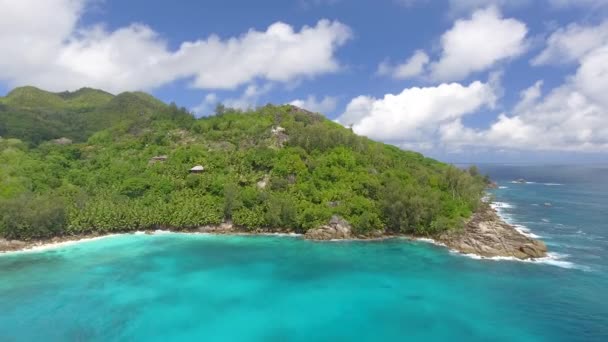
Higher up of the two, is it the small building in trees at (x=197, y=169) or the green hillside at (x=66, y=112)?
the green hillside at (x=66, y=112)

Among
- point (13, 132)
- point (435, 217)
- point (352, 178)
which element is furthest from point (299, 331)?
point (13, 132)

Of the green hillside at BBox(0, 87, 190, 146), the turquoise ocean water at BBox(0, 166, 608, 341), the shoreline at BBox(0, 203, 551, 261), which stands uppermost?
the green hillside at BBox(0, 87, 190, 146)

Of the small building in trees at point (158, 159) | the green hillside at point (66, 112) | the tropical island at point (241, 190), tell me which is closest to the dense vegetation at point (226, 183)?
the tropical island at point (241, 190)

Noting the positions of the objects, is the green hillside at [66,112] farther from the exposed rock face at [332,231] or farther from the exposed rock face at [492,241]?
the exposed rock face at [492,241]

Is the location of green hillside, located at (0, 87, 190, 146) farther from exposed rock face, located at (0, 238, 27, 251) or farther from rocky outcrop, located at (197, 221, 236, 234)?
exposed rock face, located at (0, 238, 27, 251)

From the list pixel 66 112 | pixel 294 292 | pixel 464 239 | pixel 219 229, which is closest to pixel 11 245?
pixel 219 229

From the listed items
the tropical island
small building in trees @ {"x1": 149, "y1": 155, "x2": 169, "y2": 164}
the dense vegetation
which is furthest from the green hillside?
small building in trees @ {"x1": 149, "y1": 155, "x2": 169, "y2": 164}

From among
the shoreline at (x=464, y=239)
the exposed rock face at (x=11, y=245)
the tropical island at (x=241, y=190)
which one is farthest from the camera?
the tropical island at (x=241, y=190)
